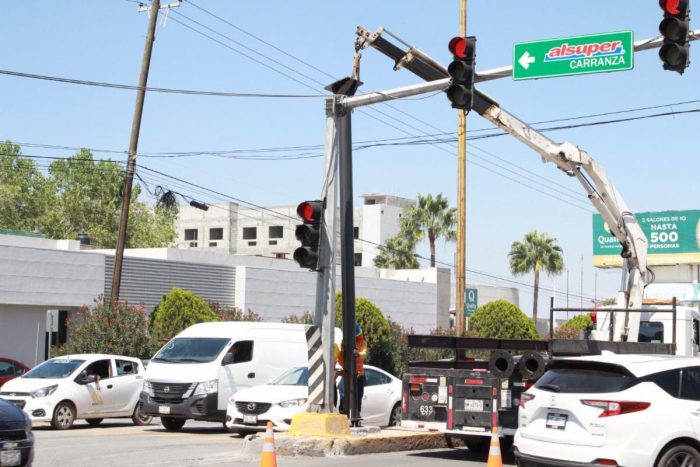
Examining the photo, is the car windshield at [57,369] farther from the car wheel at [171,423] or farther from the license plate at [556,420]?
the license plate at [556,420]

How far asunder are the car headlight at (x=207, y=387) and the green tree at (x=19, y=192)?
6321 centimetres

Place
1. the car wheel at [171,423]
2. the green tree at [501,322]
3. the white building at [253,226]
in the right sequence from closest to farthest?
the car wheel at [171,423] → the green tree at [501,322] → the white building at [253,226]

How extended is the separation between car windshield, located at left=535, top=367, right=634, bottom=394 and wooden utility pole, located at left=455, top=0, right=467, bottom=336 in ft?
48.2

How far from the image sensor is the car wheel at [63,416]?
2281 centimetres

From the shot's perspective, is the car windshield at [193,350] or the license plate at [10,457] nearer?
the license plate at [10,457]

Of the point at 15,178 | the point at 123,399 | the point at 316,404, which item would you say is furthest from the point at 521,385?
the point at 15,178

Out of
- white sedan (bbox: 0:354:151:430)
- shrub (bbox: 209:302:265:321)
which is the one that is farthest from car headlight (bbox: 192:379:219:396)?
shrub (bbox: 209:302:265:321)

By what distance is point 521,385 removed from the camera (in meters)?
15.9

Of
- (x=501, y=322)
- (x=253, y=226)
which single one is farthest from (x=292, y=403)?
(x=253, y=226)

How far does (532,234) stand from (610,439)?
66348mm

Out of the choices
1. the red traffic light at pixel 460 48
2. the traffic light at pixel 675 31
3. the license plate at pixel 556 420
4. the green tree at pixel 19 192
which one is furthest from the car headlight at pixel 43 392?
the green tree at pixel 19 192

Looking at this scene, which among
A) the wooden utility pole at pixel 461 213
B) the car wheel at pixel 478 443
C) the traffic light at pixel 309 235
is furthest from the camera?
the wooden utility pole at pixel 461 213

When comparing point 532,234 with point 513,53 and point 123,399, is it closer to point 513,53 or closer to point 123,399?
point 123,399

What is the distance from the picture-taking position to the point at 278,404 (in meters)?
20.0
